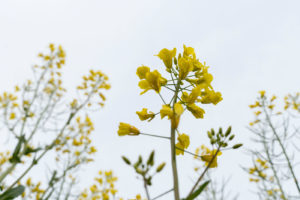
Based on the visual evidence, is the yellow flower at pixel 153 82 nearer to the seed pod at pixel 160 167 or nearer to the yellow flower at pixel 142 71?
the yellow flower at pixel 142 71

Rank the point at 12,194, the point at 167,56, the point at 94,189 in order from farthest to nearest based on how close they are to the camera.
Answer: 1. the point at 94,189
2. the point at 12,194
3. the point at 167,56

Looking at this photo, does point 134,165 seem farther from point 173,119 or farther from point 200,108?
point 200,108

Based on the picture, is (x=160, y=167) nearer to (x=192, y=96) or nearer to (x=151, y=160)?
(x=151, y=160)

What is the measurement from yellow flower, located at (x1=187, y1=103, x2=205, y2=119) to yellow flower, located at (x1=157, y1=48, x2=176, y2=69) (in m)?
0.41

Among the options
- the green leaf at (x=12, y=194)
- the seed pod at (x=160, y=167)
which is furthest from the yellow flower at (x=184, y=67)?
the green leaf at (x=12, y=194)

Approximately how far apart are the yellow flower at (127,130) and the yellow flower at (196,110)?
419 mm

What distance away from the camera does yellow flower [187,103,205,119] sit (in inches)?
62.5

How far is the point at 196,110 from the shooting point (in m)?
1.60

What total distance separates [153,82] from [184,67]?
10.8 inches

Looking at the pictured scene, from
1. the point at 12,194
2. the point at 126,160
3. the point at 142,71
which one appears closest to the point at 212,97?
the point at 142,71

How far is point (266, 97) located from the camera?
6352 mm

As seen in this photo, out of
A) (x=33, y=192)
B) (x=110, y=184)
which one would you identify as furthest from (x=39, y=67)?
(x=110, y=184)

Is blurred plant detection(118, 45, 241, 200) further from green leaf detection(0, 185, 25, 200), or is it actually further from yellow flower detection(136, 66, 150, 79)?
green leaf detection(0, 185, 25, 200)

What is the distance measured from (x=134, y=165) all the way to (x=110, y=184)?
572 centimetres
